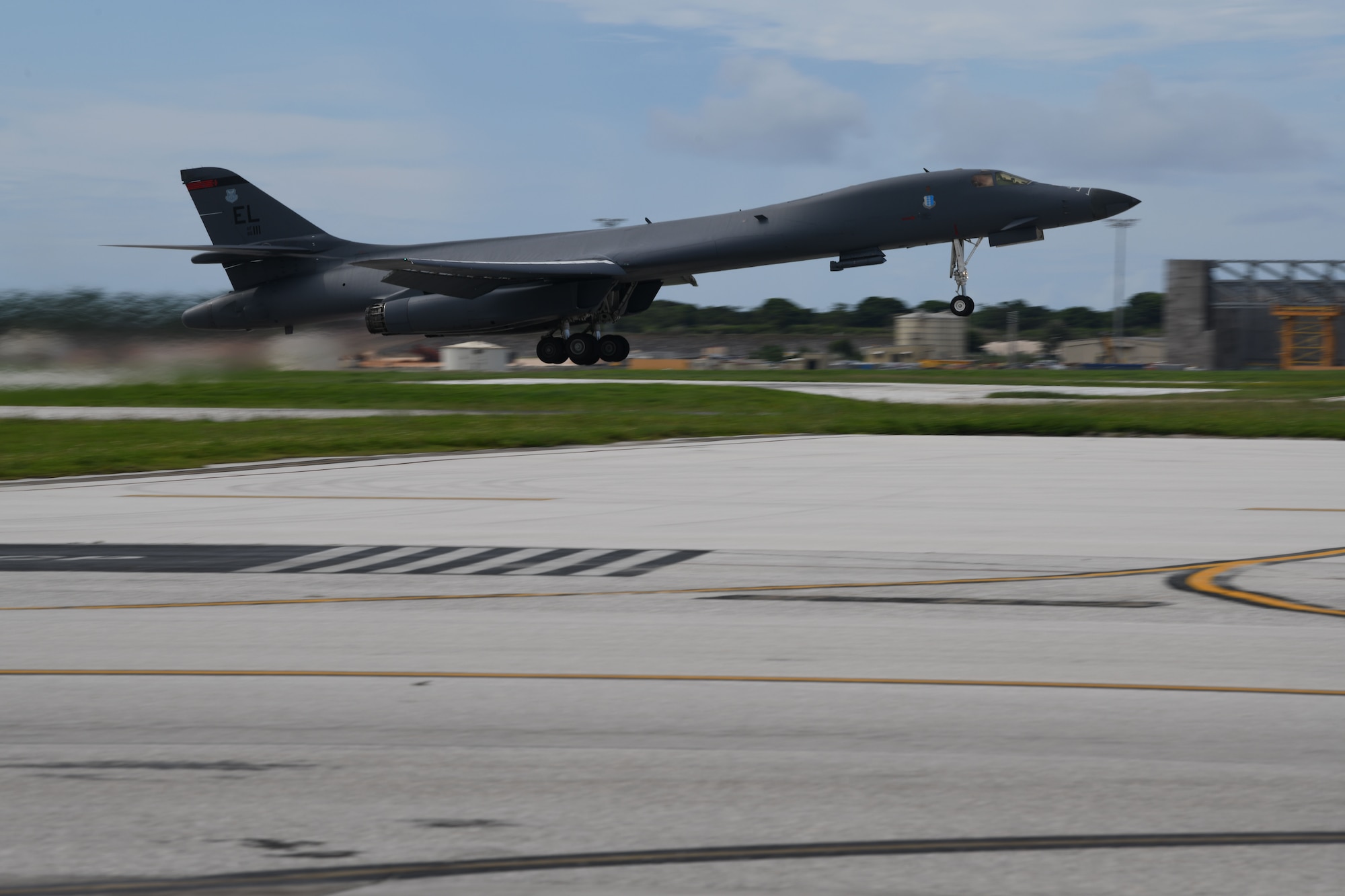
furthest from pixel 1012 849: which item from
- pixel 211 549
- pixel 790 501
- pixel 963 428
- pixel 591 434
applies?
pixel 963 428

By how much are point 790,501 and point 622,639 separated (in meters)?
6.77

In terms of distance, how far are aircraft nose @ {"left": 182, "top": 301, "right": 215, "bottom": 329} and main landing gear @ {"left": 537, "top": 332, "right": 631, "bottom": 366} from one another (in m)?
8.41

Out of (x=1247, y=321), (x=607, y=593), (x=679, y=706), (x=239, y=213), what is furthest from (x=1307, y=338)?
(x=679, y=706)

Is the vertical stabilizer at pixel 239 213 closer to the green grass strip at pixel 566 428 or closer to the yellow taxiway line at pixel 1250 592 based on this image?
the green grass strip at pixel 566 428

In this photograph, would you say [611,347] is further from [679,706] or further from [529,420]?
[679,706]

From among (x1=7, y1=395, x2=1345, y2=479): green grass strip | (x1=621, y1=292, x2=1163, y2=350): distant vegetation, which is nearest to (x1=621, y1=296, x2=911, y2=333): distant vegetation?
(x1=621, y1=292, x2=1163, y2=350): distant vegetation

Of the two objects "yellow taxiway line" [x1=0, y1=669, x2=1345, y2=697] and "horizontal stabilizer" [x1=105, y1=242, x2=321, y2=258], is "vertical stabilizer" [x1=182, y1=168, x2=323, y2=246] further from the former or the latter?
"yellow taxiway line" [x1=0, y1=669, x2=1345, y2=697]

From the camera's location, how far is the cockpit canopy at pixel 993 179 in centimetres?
3084

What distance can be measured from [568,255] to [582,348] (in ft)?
9.21

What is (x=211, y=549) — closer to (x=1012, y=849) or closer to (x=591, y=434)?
(x=1012, y=849)

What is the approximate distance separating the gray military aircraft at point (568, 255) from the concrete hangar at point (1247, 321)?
63.6m

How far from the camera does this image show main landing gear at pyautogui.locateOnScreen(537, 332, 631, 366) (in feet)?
Result: 114

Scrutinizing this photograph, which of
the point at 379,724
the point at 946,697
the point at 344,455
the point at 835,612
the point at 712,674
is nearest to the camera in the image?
the point at 379,724

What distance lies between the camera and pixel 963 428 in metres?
24.1
